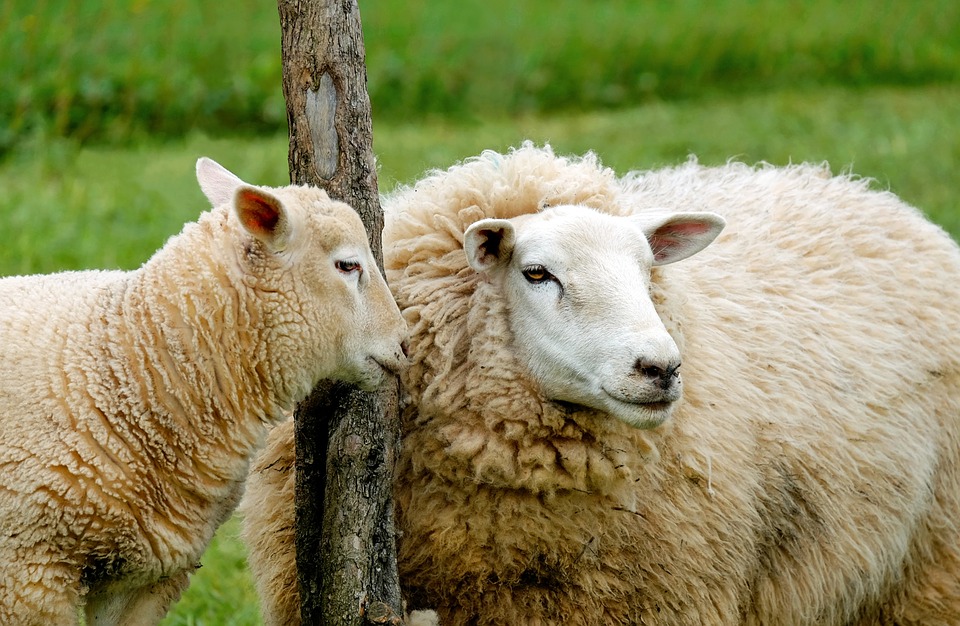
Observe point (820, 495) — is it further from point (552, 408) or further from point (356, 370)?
point (356, 370)

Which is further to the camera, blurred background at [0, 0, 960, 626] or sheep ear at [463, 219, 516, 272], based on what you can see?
blurred background at [0, 0, 960, 626]

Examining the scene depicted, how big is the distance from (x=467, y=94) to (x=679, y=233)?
9781 mm

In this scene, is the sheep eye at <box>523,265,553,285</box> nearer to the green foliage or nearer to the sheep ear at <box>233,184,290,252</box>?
the sheep ear at <box>233,184,290,252</box>

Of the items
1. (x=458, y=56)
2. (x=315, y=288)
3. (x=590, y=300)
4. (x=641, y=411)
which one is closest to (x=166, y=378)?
(x=315, y=288)

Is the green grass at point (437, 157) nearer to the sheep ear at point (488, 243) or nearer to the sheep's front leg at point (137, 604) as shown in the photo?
the sheep's front leg at point (137, 604)

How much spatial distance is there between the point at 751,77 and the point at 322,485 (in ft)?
40.5

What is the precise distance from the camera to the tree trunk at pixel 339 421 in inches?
138

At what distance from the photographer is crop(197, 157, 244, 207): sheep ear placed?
374cm

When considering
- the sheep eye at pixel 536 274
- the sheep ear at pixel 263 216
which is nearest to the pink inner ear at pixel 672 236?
the sheep eye at pixel 536 274

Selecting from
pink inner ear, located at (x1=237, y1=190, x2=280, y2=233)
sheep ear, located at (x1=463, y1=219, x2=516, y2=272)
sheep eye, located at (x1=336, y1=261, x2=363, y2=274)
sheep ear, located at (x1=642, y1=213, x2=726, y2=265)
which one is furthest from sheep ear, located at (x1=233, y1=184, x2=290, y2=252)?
sheep ear, located at (x1=642, y1=213, x2=726, y2=265)

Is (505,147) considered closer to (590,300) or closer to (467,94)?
(467,94)

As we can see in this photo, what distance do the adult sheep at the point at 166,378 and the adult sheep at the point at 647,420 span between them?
1.71 feet

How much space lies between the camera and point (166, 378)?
3389mm

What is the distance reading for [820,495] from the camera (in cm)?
431
